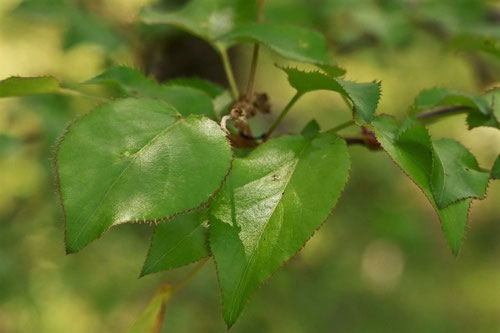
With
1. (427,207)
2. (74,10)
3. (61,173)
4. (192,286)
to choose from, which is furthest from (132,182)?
(427,207)

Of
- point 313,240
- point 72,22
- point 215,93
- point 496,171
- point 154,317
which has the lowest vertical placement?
point 313,240

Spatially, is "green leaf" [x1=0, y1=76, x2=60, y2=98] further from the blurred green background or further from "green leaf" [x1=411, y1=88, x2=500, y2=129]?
"green leaf" [x1=411, y1=88, x2=500, y2=129]

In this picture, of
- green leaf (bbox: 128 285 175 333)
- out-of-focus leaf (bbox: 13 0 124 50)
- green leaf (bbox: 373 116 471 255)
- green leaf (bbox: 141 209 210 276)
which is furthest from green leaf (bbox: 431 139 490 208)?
out-of-focus leaf (bbox: 13 0 124 50)

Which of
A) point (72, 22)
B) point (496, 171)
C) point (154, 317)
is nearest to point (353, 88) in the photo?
point (496, 171)

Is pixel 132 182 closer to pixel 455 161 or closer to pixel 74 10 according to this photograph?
pixel 455 161

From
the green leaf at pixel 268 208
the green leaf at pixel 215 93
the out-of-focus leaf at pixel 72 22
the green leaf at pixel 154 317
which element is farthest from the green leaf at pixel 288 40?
the out-of-focus leaf at pixel 72 22

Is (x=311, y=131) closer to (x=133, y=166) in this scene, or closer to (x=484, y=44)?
(x=133, y=166)
